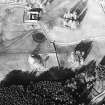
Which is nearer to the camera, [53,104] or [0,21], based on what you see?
[53,104]

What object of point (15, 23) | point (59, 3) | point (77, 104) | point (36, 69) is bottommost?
point (77, 104)

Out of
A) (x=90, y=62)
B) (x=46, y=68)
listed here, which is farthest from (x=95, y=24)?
(x=46, y=68)

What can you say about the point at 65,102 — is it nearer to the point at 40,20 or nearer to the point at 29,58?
the point at 29,58

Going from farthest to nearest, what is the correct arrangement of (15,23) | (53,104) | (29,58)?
(15,23)
(29,58)
(53,104)

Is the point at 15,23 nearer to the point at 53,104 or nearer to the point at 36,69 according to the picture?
the point at 36,69

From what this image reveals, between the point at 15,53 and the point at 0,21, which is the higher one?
the point at 0,21

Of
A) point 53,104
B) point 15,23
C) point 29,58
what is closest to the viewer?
point 53,104
